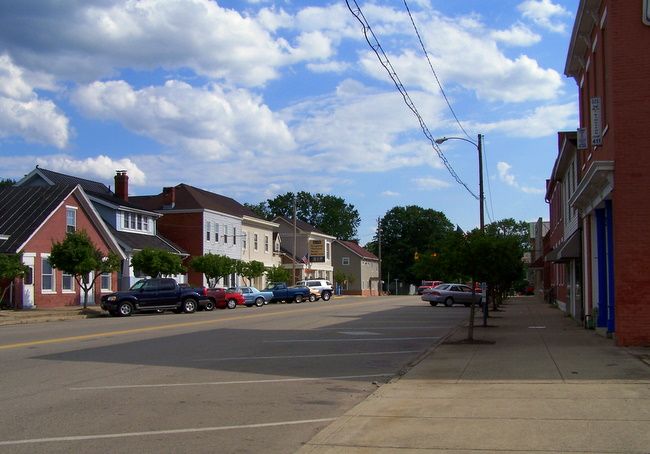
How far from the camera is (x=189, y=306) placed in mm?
37594

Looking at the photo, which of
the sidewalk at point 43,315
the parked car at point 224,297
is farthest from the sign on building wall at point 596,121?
the parked car at point 224,297

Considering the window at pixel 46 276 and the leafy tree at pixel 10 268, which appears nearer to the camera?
the leafy tree at pixel 10 268

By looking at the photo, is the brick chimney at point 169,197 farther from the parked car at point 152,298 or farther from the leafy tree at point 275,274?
the parked car at point 152,298

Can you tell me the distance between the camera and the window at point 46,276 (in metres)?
38.7

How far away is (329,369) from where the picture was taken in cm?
1438

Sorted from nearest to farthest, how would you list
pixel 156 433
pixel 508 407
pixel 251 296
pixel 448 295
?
pixel 156 433 → pixel 508 407 → pixel 448 295 → pixel 251 296

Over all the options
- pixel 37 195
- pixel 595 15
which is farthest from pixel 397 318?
pixel 37 195

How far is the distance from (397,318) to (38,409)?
22.8 m

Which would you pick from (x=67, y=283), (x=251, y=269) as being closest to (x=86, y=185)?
(x=67, y=283)

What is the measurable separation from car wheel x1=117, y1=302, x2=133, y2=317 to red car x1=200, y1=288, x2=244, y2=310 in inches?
244

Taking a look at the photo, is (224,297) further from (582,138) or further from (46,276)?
(582,138)

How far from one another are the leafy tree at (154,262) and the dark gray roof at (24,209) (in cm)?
529

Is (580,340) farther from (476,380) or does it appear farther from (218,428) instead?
(218,428)

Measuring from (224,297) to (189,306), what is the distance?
527cm
